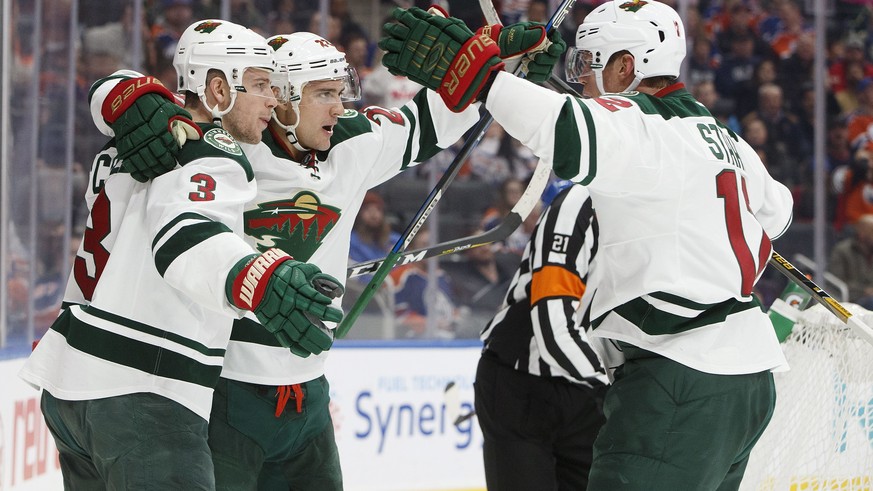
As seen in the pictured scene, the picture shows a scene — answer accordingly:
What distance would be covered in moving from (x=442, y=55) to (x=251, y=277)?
54cm

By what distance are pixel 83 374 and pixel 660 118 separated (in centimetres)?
101

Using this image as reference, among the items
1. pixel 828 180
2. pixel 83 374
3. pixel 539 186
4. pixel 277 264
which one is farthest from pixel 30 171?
pixel 828 180

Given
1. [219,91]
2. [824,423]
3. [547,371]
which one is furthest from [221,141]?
[824,423]

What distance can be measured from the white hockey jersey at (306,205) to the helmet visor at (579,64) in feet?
1.27

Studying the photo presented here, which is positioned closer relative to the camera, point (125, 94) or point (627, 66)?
point (125, 94)

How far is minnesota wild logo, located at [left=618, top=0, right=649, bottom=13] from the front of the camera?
216 centimetres

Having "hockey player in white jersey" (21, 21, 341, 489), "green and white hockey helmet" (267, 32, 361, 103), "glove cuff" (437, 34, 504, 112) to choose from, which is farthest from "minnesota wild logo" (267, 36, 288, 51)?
"glove cuff" (437, 34, 504, 112)

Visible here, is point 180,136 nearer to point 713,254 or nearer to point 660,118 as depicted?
point 660,118

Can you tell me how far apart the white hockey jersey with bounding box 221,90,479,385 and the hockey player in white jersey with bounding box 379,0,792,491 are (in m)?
0.36

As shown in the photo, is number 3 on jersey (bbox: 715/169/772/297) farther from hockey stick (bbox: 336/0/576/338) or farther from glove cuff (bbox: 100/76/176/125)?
glove cuff (bbox: 100/76/176/125)

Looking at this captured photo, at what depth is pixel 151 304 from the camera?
1.80m

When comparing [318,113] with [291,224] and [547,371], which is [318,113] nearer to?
[291,224]

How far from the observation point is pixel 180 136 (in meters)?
1.81

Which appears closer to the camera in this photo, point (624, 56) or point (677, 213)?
point (677, 213)
